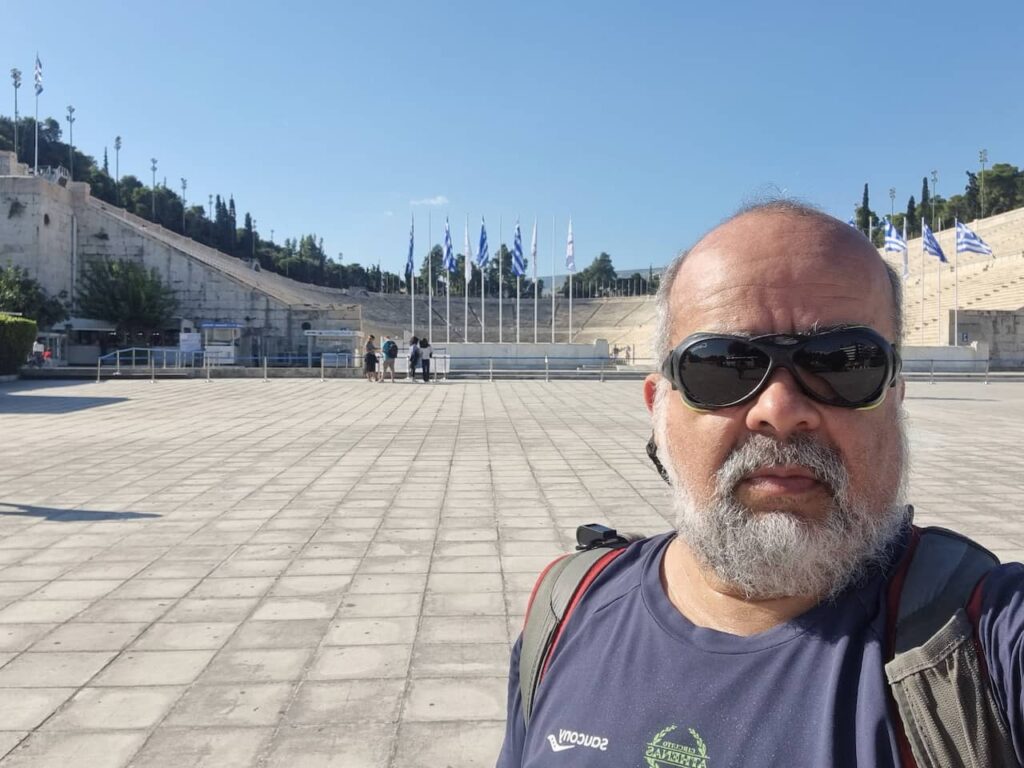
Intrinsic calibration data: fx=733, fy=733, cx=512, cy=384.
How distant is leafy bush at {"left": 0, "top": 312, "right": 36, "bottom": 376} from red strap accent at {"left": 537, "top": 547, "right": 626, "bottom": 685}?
2454 cm

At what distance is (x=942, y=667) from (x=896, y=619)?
0.09m

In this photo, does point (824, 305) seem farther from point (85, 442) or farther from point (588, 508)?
point (85, 442)

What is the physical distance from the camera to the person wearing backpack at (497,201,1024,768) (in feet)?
3.25

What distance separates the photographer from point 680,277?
138 cm

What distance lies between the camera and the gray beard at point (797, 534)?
115 centimetres

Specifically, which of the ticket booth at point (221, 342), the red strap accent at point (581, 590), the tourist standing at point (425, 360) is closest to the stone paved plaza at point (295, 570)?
the red strap accent at point (581, 590)

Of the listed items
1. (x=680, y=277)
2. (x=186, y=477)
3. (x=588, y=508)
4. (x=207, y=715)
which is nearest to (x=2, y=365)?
(x=186, y=477)

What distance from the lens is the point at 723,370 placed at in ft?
4.03

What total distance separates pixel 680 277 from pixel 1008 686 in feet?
2.62

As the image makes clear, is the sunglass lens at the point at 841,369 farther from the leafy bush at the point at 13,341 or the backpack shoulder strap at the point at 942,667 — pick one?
the leafy bush at the point at 13,341

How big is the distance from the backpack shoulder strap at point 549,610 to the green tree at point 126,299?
39462mm

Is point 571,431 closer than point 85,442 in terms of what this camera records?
No

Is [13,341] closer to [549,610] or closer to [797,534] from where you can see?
[549,610]

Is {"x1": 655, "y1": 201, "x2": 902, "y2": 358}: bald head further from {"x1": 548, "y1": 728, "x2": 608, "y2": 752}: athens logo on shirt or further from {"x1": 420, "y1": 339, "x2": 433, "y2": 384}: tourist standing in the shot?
{"x1": 420, "y1": 339, "x2": 433, "y2": 384}: tourist standing
